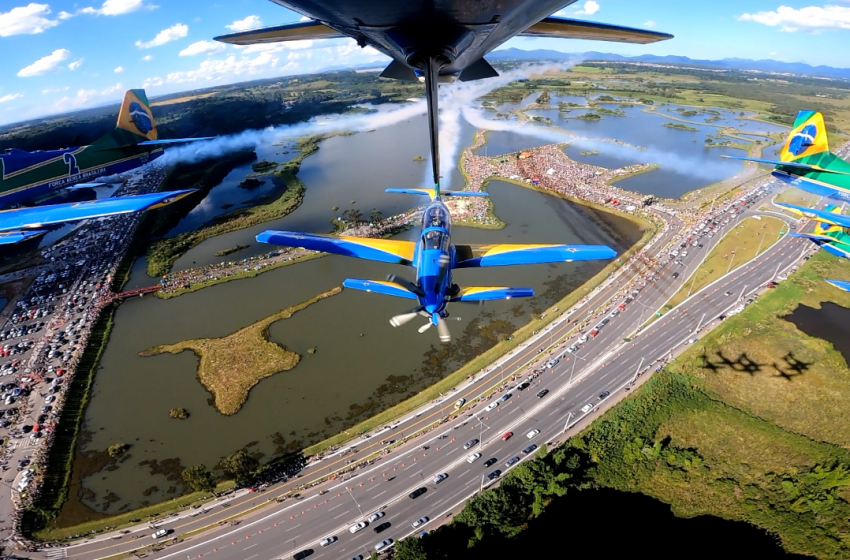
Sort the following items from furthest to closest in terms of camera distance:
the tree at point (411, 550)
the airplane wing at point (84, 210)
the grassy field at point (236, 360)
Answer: the grassy field at point (236, 360)
the airplane wing at point (84, 210)
the tree at point (411, 550)

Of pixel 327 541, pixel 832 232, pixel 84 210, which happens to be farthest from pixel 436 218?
pixel 832 232

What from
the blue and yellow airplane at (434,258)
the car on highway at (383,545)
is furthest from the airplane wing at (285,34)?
the car on highway at (383,545)

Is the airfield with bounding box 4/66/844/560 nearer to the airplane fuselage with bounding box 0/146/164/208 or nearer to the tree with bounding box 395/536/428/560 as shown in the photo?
the tree with bounding box 395/536/428/560

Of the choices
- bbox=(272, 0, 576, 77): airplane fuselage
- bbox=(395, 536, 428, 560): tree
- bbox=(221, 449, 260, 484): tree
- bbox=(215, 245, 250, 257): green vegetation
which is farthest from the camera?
bbox=(215, 245, 250, 257): green vegetation

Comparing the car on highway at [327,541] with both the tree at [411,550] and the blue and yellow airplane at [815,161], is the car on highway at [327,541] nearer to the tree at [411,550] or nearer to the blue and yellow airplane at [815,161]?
the tree at [411,550]

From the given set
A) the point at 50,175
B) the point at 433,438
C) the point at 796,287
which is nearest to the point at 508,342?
the point at 433,438

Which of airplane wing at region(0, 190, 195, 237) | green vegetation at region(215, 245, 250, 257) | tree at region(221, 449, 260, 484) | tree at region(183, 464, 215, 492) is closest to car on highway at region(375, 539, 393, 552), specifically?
tree at region(221, 449, 260, 484)
